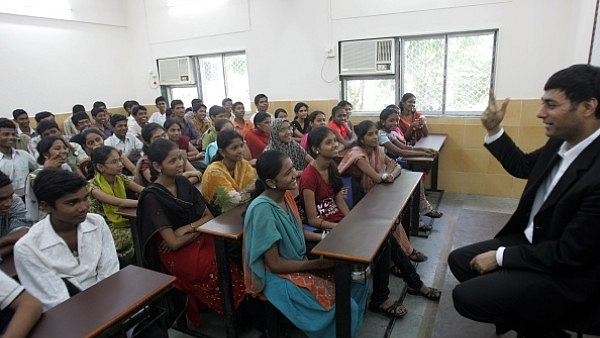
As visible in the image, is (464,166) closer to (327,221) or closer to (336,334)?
(327,221)

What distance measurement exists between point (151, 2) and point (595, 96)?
7398 millimetres

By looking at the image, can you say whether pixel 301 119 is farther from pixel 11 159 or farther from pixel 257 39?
pixel 11 159

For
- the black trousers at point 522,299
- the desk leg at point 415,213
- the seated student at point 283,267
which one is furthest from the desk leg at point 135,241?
the desk leg at point 415,213

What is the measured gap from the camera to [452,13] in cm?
447

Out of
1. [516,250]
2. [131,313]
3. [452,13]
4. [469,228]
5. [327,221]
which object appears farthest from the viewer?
[452,13]

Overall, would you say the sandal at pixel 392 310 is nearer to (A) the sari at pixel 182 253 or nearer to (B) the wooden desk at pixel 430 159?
(A) the sari at pixel 182 253

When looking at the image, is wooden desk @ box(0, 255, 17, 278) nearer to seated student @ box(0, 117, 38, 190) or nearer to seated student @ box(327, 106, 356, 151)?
seated student @ box(0, 117, 38, 190)

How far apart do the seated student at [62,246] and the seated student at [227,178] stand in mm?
931

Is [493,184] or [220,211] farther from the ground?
[220,211]

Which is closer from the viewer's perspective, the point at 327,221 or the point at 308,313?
the point at 308,313

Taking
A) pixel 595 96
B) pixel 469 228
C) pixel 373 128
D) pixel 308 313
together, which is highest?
pixel 595 96

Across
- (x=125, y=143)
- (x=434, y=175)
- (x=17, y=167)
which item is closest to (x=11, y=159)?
(x=17, y=167)

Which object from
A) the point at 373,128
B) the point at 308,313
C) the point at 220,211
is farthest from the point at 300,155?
the point at 308,313

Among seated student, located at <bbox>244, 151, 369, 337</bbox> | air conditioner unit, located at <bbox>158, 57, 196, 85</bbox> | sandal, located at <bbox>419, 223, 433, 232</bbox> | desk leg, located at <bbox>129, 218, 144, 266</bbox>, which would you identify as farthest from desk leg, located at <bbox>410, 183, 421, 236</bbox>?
air conditioner unit, located at <bbox>158, 57, 196, 85</bbox>
